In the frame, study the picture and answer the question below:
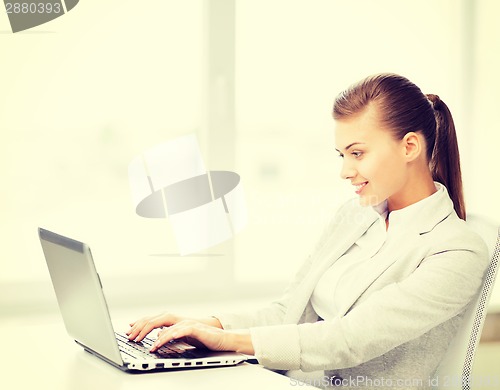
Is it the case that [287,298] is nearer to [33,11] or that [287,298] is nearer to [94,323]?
[94,323]

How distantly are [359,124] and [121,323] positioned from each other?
3.51 feet

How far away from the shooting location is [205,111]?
2680 mm

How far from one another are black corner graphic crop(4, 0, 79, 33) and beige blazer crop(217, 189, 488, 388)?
136cm

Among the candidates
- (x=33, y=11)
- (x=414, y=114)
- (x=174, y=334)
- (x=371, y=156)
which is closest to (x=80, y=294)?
(x=174, y=334)

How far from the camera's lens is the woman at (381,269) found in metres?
1.52

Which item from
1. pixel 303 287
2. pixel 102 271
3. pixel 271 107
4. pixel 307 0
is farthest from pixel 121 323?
pixel 307 0

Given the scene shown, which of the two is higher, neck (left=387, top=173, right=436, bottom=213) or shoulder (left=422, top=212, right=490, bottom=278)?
neck (left=387, top=173, right=436, bottom=213)

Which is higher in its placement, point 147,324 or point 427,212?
point 427,212

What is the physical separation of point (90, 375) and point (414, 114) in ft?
2.96

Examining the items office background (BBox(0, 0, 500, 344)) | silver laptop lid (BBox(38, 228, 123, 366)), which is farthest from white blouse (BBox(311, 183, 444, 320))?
office background (BBox(0, 0, 500, 344))

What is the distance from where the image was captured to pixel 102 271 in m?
2.57

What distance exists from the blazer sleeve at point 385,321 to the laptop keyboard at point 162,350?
0.42ft

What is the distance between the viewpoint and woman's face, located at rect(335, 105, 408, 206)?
1.73 meters

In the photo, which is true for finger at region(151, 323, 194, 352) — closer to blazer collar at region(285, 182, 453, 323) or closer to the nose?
blazer collar at region(285, 182, 453, 323)
